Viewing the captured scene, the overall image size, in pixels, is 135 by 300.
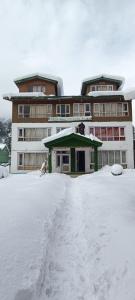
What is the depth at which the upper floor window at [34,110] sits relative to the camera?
33.3 meters

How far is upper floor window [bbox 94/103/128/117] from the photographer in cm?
3303

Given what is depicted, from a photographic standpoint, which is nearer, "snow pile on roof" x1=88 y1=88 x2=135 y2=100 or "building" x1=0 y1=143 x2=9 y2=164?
"snow pile on roof" x1=88 y1=88 x2=135 y2=100

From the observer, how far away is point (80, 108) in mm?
33375

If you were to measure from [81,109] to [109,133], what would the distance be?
4689 millimetres

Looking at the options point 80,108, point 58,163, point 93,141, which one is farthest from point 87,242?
point 80,108

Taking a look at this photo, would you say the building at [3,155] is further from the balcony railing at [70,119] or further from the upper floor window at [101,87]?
the upper floor window at [101,87]

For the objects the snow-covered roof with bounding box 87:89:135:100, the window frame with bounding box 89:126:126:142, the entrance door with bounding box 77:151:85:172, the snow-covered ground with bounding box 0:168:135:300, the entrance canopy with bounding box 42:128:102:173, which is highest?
the snow-covered roof with bounding box 87:89:135:100

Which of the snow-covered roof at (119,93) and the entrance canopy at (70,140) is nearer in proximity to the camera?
the entrance canopy at (70,140)

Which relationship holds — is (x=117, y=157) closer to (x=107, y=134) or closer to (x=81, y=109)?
(x=107, y=134)

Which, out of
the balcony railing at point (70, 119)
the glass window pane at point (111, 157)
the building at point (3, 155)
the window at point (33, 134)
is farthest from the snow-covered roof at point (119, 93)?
the building at point (3, 155)

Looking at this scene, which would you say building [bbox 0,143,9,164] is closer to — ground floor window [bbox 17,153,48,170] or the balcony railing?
ground floor window [bbox 17,153,48,170]

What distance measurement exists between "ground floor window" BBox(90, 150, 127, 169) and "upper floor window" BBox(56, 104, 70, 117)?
5.97 meters

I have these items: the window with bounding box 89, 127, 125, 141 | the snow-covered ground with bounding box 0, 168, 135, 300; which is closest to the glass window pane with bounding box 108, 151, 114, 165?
the window with bounding box 89, 127, 125, 141

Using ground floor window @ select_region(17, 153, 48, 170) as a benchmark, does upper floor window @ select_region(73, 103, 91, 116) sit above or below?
above
